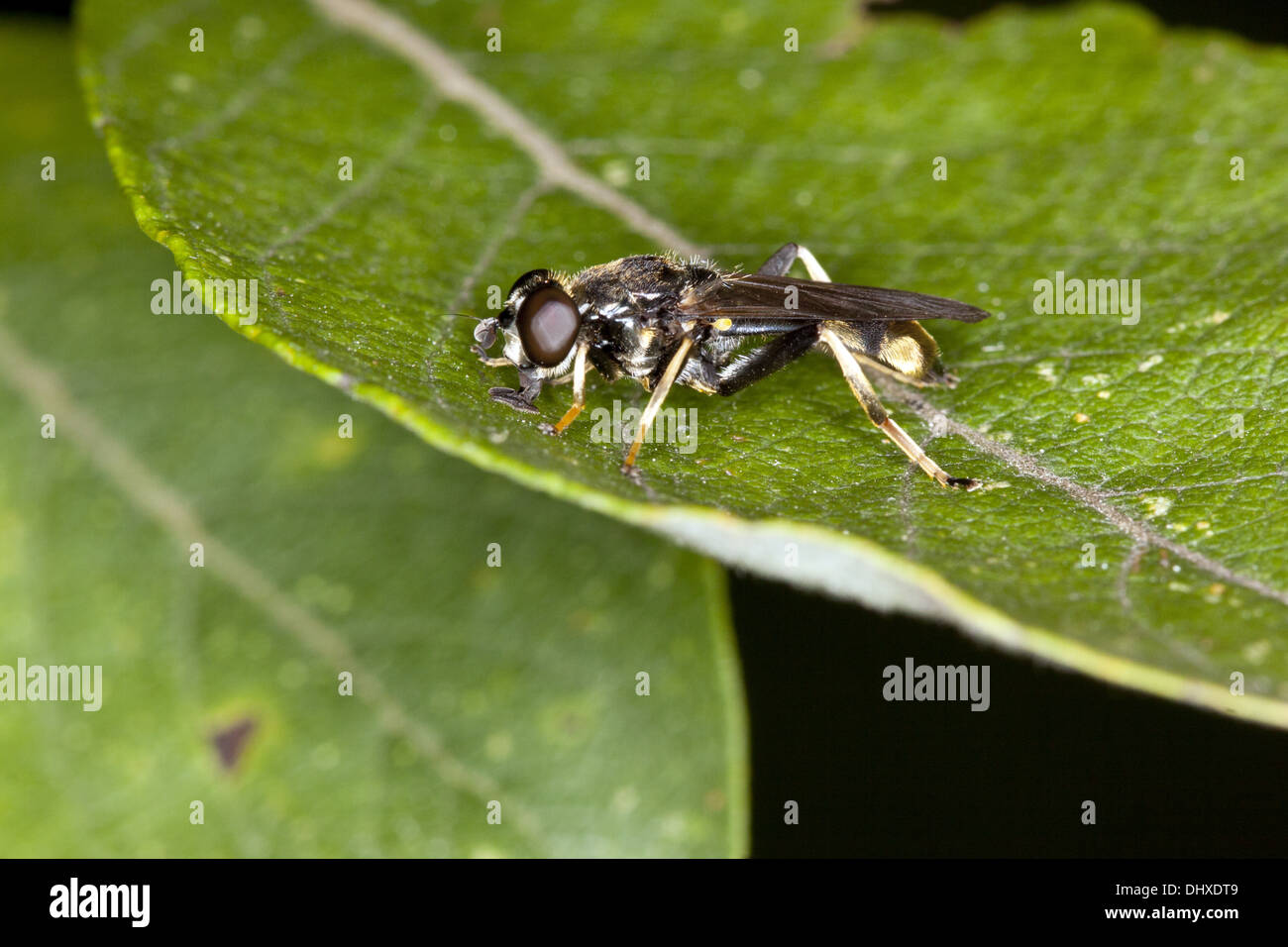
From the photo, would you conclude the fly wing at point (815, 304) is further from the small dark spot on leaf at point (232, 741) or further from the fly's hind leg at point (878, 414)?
the small dark spot on leaf at point (232, 741)

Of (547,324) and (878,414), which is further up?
(547,324)

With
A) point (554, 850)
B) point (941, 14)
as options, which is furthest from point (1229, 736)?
point (941, 14)

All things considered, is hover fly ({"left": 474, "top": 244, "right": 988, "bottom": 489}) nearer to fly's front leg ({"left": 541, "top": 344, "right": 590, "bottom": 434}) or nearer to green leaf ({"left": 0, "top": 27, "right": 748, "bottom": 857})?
fly's front leg ({"left": 541, "top": 344, "right": 590, "bottom": 434})

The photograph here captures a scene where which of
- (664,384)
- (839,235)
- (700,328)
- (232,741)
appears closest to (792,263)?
(839,235)

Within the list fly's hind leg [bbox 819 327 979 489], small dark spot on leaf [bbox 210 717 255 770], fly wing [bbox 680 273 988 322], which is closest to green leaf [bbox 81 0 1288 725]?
fly's hind leg [bbox 819 327 979 489]

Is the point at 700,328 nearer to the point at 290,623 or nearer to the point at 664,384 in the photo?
the point at 664,384

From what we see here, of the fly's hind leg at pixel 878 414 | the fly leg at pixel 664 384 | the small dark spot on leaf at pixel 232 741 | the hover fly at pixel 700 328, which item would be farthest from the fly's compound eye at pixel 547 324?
the small dark spot on leaf at pixel 232 741
